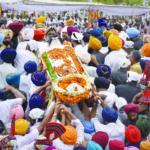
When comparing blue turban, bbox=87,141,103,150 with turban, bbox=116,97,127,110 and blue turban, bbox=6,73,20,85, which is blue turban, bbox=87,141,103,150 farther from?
blue turban, bbox=6,73,20,85

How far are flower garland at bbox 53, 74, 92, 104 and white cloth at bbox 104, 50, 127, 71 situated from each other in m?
1.56

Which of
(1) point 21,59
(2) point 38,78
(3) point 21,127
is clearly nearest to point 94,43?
(1) point 21,59

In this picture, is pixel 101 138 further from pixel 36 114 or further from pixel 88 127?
pixel 36 114

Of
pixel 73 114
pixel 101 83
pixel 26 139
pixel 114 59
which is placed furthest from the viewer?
pixel 114 59

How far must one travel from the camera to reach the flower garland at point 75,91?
252 centimetres

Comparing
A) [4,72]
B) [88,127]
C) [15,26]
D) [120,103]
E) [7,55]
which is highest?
[15,26]

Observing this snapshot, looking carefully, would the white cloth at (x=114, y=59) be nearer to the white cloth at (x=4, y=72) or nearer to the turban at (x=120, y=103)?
the turban at (x=120, y=103)

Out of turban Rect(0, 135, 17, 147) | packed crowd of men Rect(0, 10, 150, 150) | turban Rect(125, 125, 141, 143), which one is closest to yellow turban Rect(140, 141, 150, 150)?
packed crowd of men Rect(0, 10, 150, 150)

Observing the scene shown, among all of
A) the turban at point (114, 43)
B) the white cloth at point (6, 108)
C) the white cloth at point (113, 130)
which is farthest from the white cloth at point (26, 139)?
the turban at point (114, 43)

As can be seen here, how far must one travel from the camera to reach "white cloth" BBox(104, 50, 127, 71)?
13.7 feet

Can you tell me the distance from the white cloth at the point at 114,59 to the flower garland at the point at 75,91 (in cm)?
156

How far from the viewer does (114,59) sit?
4.19m

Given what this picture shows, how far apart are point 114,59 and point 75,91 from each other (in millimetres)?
1869

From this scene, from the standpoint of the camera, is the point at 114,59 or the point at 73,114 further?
the point at 114,59
